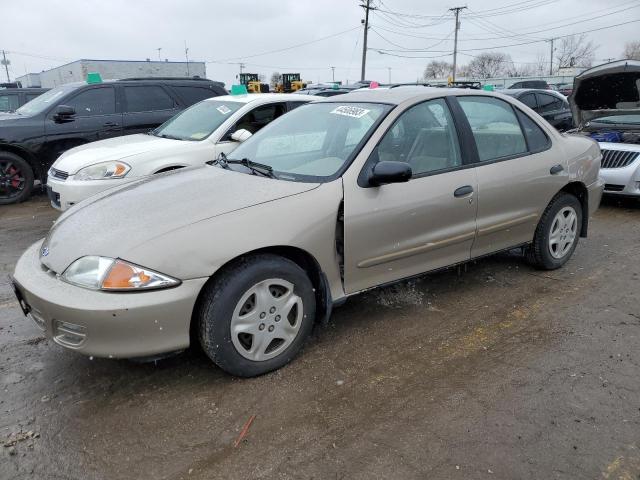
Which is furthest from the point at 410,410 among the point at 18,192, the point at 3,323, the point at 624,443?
the point at 18,192

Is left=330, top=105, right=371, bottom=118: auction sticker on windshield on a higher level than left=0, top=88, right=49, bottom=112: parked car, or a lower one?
lower

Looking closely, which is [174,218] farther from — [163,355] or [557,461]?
[557,461]

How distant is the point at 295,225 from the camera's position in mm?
2941

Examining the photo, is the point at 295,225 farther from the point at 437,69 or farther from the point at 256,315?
the point at 437,69

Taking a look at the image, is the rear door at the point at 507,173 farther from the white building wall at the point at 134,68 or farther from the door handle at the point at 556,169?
the white building wall at the point at 134,68

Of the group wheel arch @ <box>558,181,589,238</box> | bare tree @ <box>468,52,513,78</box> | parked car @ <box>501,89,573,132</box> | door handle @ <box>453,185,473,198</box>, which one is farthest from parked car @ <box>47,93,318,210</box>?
bare tree @ <box>468,52,513,78</box>

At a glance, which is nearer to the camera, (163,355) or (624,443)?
(624,443)

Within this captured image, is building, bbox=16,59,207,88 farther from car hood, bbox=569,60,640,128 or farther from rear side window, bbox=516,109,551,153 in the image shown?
rear side window, bbox=516,109,551,153

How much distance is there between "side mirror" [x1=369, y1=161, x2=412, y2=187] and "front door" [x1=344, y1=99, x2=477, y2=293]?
3.4 inches

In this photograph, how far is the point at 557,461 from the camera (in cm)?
230

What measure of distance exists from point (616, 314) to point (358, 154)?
2.26 metres

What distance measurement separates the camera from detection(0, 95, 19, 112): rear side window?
12359mm

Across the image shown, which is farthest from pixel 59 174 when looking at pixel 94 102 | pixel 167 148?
pixel 94 102

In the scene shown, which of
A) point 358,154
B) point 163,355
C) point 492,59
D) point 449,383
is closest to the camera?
point 163,355
